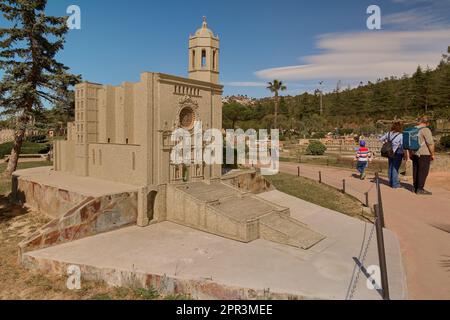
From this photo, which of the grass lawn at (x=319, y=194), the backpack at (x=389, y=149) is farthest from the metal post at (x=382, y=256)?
the backpack at (x=389, y=149)

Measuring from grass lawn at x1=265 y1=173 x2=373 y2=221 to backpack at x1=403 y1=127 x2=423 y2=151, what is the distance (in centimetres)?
404

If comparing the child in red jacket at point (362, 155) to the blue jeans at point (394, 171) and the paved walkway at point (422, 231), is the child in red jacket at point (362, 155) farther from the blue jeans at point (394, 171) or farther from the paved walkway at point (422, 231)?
the blue jeans at point (394, 171)

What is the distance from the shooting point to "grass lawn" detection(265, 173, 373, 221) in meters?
18.3

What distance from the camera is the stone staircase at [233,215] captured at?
Result: 45.2 feet

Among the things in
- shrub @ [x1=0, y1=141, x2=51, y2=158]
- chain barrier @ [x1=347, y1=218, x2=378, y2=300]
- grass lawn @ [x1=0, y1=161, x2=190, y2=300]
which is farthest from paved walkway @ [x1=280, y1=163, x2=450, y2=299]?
shrub @ [x1=0, y1=141, x2=51, y2=158]

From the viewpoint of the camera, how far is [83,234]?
46.6 ft

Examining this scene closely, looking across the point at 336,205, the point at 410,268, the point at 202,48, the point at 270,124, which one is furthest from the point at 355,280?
the point at 270,124

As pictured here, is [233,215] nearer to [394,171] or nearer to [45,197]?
[394,171]

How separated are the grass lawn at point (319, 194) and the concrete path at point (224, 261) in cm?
263

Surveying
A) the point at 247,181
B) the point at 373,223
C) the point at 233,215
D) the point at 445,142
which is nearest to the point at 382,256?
the point at 233,215

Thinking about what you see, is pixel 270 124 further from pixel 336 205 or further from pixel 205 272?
pixel 205 272

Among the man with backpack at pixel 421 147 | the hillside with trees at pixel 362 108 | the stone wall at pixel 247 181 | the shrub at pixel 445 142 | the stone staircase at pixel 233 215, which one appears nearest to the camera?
the stone staircase at pixel 233 215

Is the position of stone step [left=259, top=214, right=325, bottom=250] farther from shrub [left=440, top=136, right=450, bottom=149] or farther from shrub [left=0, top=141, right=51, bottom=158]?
shrub [left=0, top=141, right=51, bottom=158]
